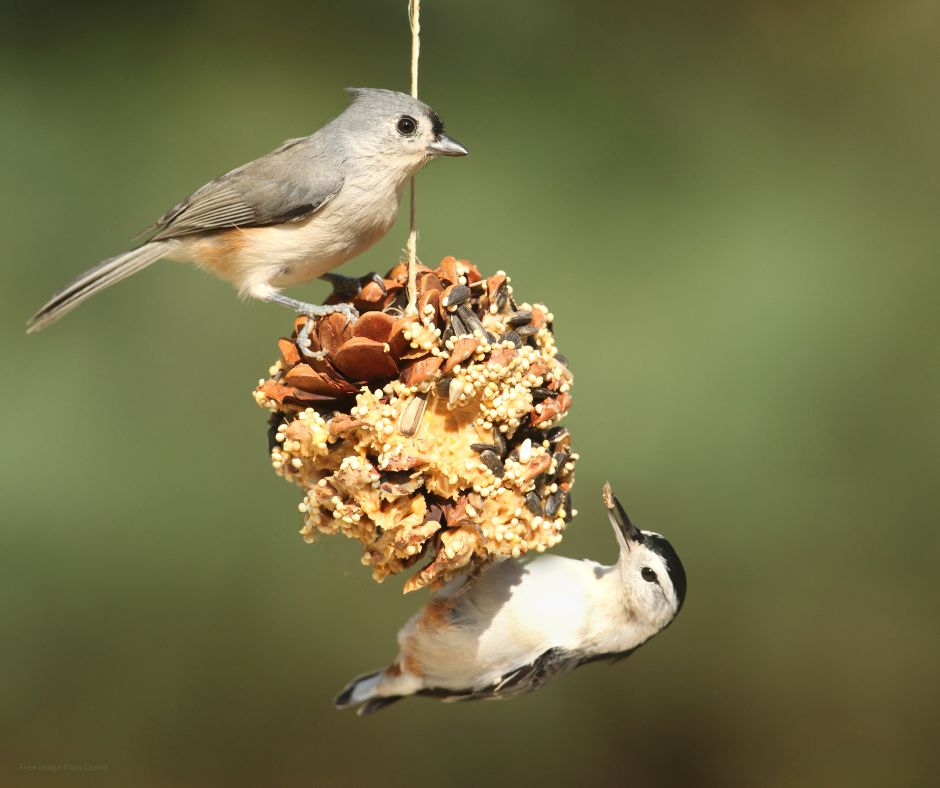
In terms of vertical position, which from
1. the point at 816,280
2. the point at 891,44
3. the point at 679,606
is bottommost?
the point at 679,606

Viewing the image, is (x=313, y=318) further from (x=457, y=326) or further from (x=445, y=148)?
(x=445, y=148)

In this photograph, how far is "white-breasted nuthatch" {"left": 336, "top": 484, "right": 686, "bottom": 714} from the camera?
1829 millimetres

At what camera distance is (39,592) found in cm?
299

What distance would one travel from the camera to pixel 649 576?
6.00 feet

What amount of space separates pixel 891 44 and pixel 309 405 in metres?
2.98

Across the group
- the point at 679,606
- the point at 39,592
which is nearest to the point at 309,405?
the point at 679,606

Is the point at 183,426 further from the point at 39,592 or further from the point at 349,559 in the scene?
the point at 349,559

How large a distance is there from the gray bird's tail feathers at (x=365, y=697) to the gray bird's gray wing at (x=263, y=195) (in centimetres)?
100

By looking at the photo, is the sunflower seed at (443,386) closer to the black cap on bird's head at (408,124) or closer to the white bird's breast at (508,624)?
the black cap on bird's head at (408,124)

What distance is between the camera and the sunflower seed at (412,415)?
1.39 metres

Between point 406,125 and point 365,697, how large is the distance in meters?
1.19

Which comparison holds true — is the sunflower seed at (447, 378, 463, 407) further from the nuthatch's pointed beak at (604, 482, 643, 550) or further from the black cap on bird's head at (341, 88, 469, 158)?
the nuthatch's pointed beak at (604, 482, 643, 550)

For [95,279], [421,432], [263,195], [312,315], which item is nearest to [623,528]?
[421,432]

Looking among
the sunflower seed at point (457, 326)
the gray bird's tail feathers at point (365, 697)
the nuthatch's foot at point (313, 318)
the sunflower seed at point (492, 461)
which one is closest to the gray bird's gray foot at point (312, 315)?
the nuthatch's foot at point (313, 318)
